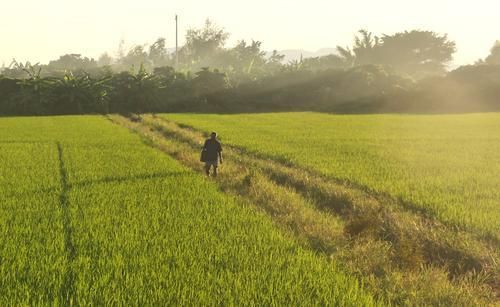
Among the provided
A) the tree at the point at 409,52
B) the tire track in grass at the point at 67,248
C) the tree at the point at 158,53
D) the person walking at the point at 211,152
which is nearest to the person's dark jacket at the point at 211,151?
the person walking at the point at 211,152

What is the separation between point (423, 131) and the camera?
69.8 ft

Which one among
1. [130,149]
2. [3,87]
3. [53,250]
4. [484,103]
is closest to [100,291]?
[53,250]

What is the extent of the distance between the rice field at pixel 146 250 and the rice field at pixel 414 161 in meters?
2.68

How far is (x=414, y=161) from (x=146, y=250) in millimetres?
9096

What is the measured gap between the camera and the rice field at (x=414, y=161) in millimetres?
7219

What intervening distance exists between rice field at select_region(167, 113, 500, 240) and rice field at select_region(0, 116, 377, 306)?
Answer: 8.79 ft

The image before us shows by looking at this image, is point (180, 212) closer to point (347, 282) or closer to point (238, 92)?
point (347, 282)

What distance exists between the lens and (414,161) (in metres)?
12.2

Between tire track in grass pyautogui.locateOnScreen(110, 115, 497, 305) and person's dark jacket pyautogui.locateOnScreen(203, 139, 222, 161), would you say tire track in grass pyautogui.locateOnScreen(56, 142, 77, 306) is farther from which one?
person's dark jacket pyautogui.locateOnScreen(203, 139, 222, 161)

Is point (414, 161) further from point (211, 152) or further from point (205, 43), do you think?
point (205, 43)

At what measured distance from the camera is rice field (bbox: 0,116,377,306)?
3699mm

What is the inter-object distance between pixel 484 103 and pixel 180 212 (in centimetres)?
4009

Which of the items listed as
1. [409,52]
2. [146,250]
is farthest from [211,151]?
[409,52]

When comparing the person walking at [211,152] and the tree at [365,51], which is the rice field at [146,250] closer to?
the person walking at [211,152]
